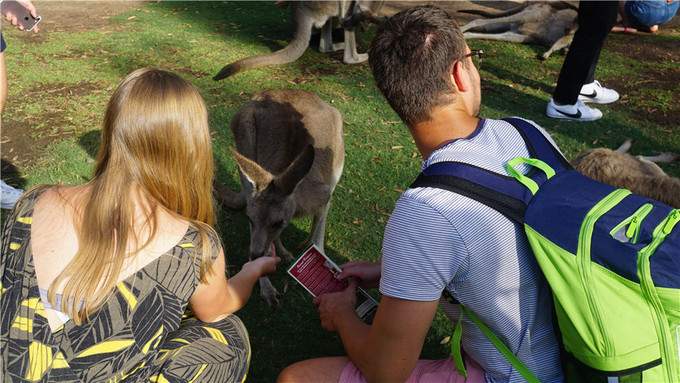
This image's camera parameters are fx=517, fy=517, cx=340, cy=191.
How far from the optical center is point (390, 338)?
133cm

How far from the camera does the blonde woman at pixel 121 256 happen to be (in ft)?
4.59

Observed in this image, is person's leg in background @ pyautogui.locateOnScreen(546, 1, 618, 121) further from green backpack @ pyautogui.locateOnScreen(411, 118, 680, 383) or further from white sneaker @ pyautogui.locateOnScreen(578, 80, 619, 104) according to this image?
green backpack @ pyautogui.locateOnScreen(411, 118, 680, 383)

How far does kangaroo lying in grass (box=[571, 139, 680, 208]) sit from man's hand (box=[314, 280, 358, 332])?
3.76 feet

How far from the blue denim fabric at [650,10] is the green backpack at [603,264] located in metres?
5.39

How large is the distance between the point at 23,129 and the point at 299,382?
142 inches

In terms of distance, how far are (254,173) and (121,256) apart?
131cm

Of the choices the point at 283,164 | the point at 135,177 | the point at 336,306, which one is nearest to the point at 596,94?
the point at 283,164

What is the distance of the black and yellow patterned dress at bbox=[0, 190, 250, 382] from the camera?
1405 millimetres

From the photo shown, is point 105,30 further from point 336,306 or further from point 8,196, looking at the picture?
point 336,306

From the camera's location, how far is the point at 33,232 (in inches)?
57.3

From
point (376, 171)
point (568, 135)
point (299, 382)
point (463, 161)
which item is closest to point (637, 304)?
point (463, 161)

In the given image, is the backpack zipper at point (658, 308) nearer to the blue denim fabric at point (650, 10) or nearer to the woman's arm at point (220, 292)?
the woman's arm at point (220, 292)

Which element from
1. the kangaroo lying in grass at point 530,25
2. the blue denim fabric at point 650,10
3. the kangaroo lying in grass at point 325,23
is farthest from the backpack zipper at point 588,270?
the blue denim fabric at point 650,10

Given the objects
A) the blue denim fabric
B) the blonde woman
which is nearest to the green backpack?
the blonde woman
